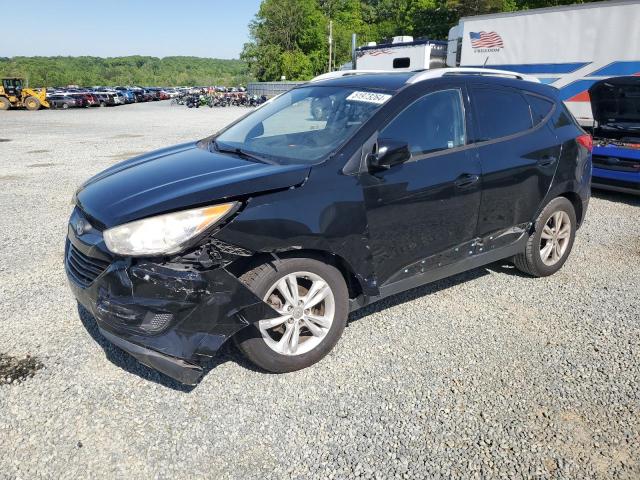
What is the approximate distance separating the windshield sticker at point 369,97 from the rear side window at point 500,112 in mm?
822

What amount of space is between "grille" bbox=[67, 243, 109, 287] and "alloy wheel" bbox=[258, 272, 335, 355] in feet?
3.09

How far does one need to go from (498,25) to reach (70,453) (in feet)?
45.7

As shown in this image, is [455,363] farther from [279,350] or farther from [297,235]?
[297,235]

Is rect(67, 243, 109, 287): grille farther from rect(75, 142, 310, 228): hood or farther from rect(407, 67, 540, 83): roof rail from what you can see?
rect(407, 67, 540, 83): roof rail

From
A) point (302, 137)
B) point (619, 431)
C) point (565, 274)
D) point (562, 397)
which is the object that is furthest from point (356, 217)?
point (565, 274)

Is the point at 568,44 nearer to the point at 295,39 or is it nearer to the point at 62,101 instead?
the point at 62,101

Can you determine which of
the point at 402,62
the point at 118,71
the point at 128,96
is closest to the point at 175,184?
the point at 402,62

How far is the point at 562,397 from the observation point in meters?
2.91

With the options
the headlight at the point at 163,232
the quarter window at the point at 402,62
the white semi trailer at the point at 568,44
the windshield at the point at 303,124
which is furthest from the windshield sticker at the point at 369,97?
the quarter window at the point at 402,62

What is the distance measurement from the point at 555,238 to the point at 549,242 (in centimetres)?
8

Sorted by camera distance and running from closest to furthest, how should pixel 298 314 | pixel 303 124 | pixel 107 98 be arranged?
pixel 298 314
pixel 303 124
pixel 107 98

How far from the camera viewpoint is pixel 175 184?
2.95 metres

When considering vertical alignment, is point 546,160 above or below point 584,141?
below

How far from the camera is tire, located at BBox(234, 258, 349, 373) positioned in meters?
2.81
